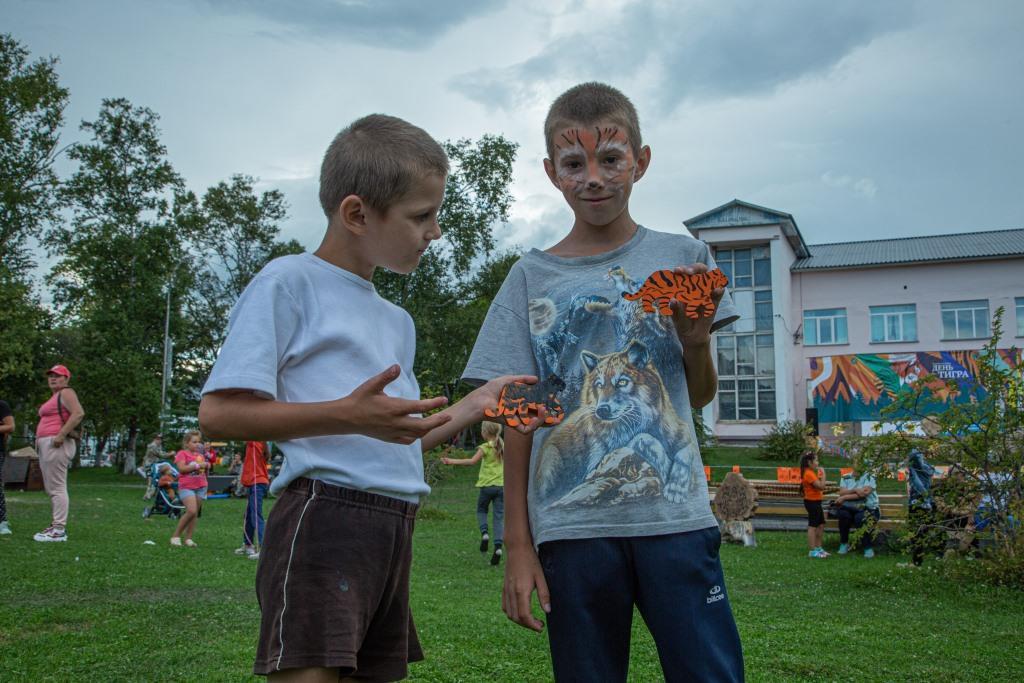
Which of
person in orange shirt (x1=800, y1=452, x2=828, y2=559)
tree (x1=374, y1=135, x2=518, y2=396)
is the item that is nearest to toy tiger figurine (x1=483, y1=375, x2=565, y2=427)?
person in orange shirt (x1=800, y1=452, x2=828, y2=559)

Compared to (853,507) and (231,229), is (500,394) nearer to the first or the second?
(853,507)

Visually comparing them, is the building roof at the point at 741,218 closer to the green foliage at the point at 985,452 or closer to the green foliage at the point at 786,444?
the green foliage at the point at 786,444

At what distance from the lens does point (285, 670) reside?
1.87 meters

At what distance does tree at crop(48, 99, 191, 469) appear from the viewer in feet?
121

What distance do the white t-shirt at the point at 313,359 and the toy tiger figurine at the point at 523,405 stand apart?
0.27 metres

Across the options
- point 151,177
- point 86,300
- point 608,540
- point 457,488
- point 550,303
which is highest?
point 151,177

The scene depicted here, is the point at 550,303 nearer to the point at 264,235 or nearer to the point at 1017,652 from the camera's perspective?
the point at 1017,652

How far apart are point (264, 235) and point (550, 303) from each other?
40.1 m

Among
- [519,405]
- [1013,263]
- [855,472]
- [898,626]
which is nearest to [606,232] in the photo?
[519,405]

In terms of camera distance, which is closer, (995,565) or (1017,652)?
(1017,652)

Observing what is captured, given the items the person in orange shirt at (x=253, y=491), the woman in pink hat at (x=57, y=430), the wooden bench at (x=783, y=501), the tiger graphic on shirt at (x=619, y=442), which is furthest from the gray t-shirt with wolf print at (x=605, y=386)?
the wooden bench at (x=783, y=501)

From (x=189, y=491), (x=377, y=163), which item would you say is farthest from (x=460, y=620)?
(x=189, y=491)

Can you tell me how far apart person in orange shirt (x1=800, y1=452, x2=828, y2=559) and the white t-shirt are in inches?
457

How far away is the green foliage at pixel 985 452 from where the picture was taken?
28.2 feet
